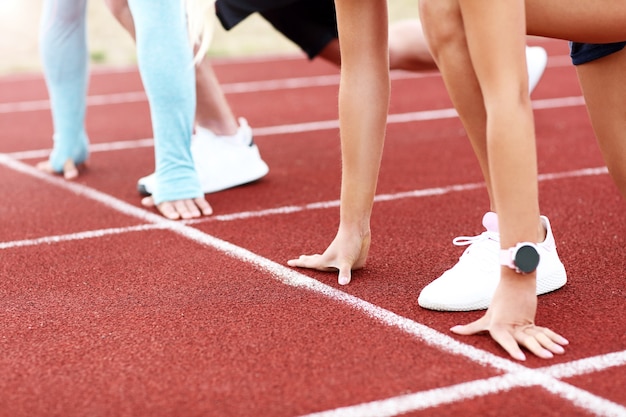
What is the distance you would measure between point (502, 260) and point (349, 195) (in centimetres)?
70

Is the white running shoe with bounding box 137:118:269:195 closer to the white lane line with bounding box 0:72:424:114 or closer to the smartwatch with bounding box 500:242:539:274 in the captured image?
the smartwatch with bounding box 500:242:539:274

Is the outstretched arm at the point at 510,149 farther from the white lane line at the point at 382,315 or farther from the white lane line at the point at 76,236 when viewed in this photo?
the white lane line at the point at 76,236

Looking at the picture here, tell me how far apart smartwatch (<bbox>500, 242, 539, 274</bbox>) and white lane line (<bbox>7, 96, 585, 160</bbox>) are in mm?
3617

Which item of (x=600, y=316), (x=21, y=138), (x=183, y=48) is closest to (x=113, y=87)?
(x=21, y=138)

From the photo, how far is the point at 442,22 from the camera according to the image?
2154 millimetres

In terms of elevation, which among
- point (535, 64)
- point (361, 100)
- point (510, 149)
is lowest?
point (535, 64)

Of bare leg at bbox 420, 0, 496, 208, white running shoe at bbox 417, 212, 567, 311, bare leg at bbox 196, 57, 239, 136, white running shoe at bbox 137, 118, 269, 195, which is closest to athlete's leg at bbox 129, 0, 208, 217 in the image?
white running shoe at bbox 137, 118, 269, 195

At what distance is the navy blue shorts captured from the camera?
2.56m

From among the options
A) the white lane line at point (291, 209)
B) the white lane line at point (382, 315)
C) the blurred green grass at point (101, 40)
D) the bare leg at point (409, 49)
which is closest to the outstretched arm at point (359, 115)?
the white lane line at point (382, 315)

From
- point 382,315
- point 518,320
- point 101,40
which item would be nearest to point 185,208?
point 382,315

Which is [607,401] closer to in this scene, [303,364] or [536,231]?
[536,231]

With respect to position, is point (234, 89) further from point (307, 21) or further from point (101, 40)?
point (101, 40)

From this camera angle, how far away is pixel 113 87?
28.7ft

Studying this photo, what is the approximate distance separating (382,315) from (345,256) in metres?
0.35
